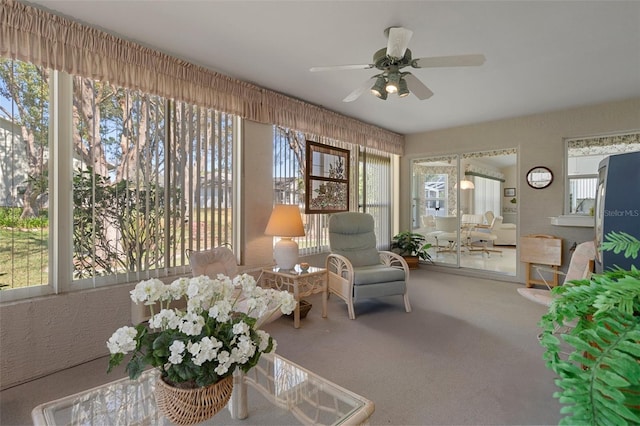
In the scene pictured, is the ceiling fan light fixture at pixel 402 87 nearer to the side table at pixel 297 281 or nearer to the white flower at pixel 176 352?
the side table at pixel 297 281

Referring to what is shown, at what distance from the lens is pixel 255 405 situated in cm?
168

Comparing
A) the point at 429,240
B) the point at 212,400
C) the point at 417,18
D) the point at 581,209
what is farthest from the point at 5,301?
the point at 581,209

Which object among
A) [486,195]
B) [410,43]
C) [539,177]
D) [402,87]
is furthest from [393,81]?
[486,195]

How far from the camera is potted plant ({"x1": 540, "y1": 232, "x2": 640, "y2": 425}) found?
0.45m

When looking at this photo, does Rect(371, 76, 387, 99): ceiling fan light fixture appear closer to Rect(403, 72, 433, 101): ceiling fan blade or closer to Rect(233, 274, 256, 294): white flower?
Rect(403, 72, 433, 101): ceiling fan blade

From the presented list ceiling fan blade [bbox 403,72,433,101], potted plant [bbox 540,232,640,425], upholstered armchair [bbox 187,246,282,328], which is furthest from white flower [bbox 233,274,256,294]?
ceiling fan blade [bbox 403,72,433,101]

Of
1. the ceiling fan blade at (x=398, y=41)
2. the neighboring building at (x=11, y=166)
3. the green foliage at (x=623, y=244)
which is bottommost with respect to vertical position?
the green foliage at (x=623, y=244)

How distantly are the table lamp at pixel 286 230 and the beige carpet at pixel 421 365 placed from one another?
23.8 inches

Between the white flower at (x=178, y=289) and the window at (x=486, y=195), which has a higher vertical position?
the window at (x=486, y=195)

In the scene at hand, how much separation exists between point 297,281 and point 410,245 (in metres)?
3.17

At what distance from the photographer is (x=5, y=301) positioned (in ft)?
6.55

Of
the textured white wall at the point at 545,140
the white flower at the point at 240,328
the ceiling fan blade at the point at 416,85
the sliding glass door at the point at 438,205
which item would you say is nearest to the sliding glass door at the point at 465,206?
the sliding glass door at the point at 438,205

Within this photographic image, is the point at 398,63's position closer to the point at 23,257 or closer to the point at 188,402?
the point at 188,402

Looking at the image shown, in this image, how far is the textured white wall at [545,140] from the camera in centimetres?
398
